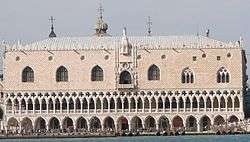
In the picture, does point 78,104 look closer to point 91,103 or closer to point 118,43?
point 91,103

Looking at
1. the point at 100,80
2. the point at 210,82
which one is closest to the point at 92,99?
the point at 100,80

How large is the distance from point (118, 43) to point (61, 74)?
8.56 meters

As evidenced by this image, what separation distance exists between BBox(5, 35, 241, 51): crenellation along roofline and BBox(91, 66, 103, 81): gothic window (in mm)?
2717

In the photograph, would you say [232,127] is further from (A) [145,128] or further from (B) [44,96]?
(B) [44,96]

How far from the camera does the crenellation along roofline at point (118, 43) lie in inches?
7485

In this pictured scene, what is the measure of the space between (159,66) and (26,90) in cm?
1755

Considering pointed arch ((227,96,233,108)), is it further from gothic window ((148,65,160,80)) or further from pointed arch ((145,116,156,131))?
pointed arch ((145,116,156,131))

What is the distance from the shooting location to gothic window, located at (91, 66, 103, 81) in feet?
625

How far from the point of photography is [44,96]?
7520 inches

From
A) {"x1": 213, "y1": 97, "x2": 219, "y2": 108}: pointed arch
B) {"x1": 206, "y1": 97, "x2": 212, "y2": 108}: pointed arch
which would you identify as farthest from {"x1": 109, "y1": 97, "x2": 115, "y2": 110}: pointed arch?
{"x1": 213, "y1": 97, "x2": 219, "y2": 108}: pointed arch

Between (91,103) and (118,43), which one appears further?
(118,43)

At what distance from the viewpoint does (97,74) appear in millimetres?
190625

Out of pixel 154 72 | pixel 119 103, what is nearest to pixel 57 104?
pixel 119 103

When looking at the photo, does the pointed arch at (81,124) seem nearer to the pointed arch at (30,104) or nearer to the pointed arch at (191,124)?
the pointed arch at (30,104)
